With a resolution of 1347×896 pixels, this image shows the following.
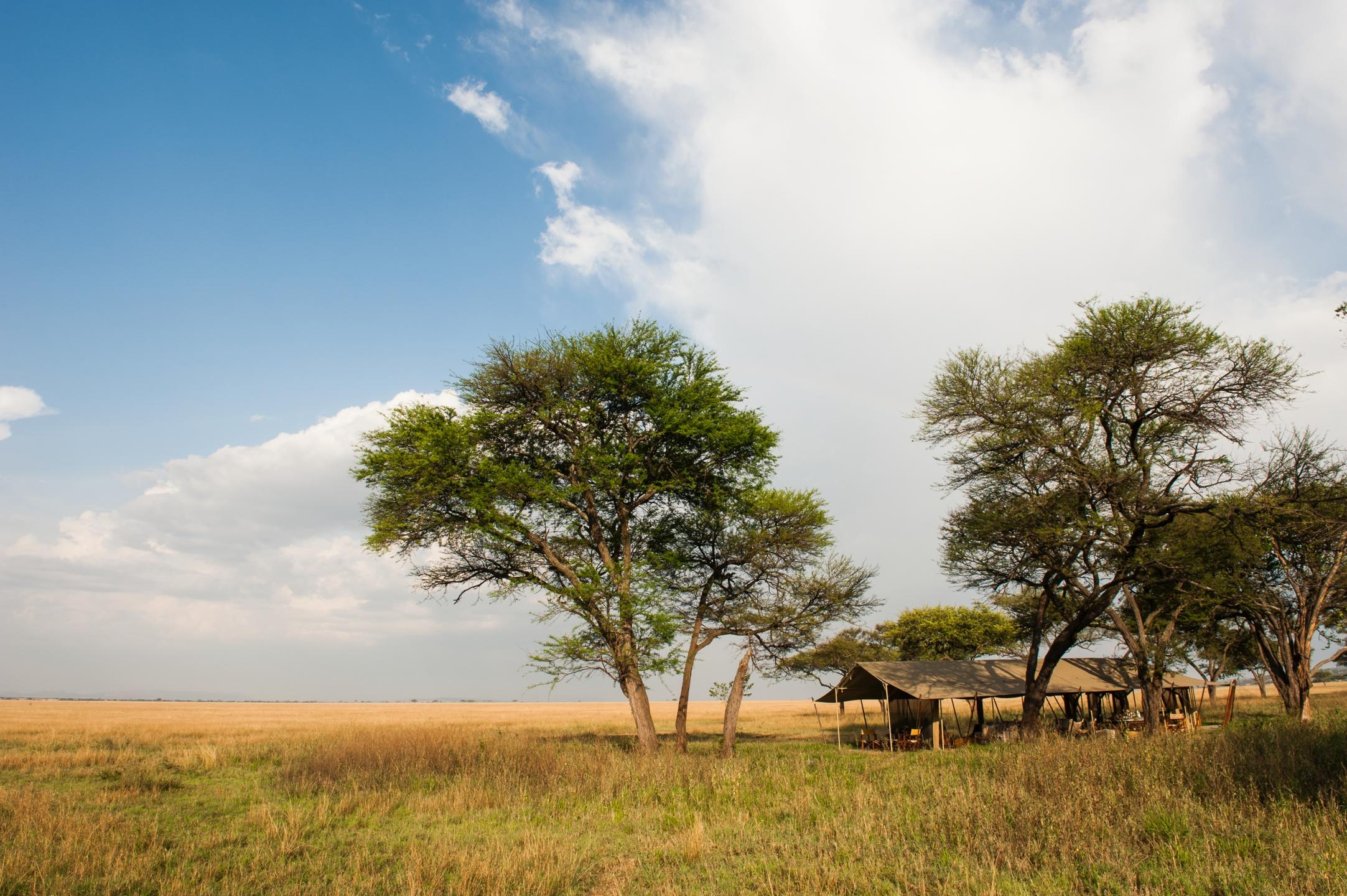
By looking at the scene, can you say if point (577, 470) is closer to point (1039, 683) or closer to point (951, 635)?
point (1039, 683)

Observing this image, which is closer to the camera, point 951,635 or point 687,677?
point 687,677

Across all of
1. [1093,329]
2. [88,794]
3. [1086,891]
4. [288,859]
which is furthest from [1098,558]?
[88,794]

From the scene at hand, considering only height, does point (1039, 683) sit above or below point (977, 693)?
above

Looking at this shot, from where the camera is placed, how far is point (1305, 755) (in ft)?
38.9

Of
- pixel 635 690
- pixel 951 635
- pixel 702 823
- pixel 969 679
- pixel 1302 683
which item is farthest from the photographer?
pixel 951 635

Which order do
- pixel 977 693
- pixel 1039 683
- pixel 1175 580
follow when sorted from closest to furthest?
1. pixel 1175 580
2. pixel 1039 683
3. pixel 977 693

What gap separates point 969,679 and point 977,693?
142 centimetres

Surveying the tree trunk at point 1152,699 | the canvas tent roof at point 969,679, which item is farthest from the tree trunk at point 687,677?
the tree trunk at point 1152,699

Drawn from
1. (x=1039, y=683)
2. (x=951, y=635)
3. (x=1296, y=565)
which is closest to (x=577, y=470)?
(x=1039, y=683)

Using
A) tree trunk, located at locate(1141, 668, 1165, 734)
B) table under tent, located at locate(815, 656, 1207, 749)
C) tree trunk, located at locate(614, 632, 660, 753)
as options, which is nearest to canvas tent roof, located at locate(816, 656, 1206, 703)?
table under tent, located at locate(815, 656, 1207, 749)

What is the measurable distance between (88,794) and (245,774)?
4099 millimetres

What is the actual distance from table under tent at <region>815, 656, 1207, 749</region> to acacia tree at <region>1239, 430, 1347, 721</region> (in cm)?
449

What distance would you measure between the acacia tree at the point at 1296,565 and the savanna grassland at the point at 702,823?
5379 millimetres

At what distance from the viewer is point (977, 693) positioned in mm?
29953
